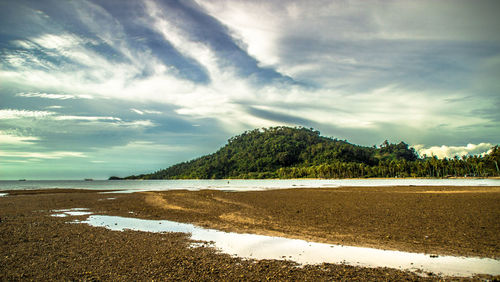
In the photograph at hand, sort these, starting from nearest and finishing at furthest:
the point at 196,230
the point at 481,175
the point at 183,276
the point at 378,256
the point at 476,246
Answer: the point at 183,276 → the point at 378,256 → the point at 476,246 → the point at 196,230 → the point at 481,175

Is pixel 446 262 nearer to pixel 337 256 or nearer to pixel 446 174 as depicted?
pixel 337 256

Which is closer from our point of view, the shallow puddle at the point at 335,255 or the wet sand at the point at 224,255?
the wet sand at the point at 224,255

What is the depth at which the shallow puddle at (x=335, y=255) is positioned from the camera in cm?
841

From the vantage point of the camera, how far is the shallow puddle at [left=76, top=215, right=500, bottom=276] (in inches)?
331

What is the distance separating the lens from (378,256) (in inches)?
380

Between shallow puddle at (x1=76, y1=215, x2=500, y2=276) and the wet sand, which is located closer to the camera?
the wet sand

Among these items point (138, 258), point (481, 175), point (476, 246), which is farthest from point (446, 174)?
point (138, 258)

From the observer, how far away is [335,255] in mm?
9906

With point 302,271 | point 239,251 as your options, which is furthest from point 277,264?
point 239,251

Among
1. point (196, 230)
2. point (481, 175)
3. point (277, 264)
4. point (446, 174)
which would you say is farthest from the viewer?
point (446, 174)

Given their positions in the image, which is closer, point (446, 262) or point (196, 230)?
point (446, 262)

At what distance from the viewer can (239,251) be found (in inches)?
422

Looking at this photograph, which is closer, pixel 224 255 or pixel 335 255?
pixel 335 255

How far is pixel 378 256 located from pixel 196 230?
9502 mm
